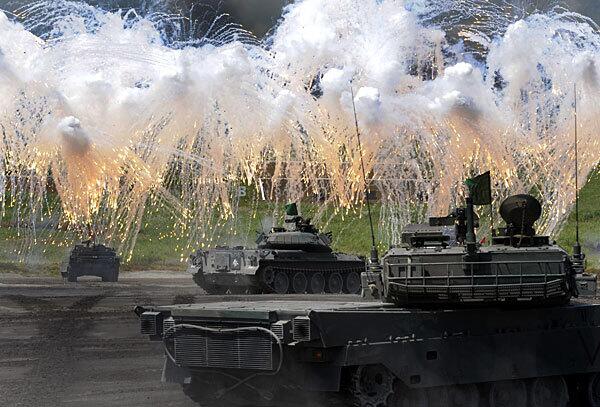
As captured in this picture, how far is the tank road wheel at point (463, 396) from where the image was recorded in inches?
557

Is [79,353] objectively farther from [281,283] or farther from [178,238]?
[178,238]

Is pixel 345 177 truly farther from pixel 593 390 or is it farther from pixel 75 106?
pixel 593 390

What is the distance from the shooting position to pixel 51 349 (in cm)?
2067

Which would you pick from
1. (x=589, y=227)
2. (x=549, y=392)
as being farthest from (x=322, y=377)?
(x=589, y=227)

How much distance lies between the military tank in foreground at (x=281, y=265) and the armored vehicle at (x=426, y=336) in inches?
914

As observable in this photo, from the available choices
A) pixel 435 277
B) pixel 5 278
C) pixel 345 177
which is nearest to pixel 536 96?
pixel 345 177

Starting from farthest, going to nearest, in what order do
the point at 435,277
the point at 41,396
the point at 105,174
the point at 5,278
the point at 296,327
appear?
the point at 5,278 < the point at 105,174 < the point at 41,396 < the point at 435,277 < the point at 296,327

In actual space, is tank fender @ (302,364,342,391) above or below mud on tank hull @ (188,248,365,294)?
below

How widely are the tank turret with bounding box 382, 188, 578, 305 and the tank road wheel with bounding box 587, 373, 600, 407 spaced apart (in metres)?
1.42

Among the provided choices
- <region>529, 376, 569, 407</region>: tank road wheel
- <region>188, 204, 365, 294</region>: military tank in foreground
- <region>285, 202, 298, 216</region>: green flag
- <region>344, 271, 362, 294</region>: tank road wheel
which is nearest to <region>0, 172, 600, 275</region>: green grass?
<region>344, 271, 362, 294</region>: tank road wheel

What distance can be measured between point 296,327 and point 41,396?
452 cm

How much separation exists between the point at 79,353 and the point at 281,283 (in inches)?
752

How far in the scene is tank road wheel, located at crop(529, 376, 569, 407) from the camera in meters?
14.9

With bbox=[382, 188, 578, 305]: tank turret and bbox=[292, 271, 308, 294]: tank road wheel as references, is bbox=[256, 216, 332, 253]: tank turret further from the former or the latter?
bbox=[382, 188, 578, 305]: tank turret
